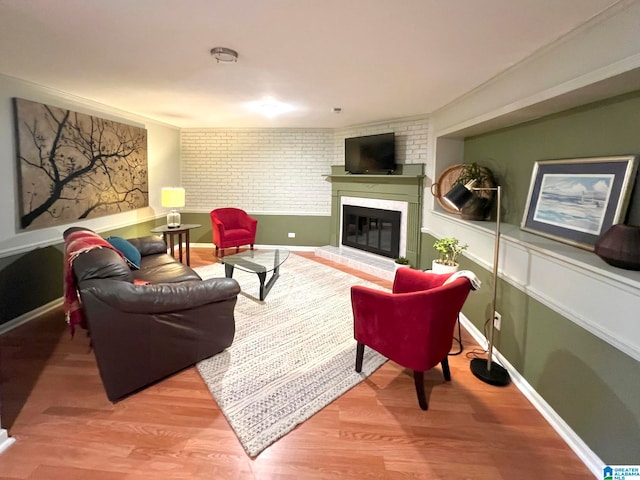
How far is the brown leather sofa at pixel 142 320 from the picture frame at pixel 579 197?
2351 millimetres

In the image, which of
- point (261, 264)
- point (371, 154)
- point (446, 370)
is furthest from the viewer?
point (371, 154)

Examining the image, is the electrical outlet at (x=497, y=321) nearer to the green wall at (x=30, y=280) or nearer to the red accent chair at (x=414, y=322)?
the red accent chair at (x=414, y=322)

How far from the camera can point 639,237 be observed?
157 centimetres

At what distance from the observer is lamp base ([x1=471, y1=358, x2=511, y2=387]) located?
2356 mm

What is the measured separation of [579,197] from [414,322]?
138 cm

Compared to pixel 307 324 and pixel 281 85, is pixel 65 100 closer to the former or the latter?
pixel 281 85

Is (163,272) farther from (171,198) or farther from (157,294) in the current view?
(171,198)

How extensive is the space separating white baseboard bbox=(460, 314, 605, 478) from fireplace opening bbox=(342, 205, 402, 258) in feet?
8.82

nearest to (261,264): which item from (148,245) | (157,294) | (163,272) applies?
(163,272)

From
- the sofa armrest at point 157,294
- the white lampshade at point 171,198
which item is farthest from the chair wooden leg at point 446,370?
the white lampshade at point 171,198

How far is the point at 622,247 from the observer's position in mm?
1594

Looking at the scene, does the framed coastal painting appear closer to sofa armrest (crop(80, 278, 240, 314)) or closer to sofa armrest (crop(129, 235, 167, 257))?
sofa armrest (crop(129, 235, 167, 257))

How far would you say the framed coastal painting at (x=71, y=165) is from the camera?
321cm

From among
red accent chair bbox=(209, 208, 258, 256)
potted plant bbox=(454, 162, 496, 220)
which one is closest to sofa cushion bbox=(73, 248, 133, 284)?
potted plant bbox=(454, 162, 496, 220)
